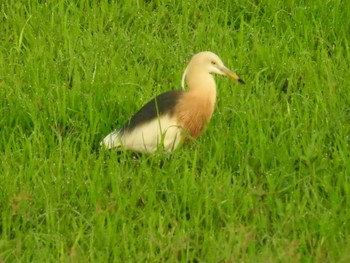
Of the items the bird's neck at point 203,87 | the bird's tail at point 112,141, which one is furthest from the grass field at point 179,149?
the bird's neck at point 203,87

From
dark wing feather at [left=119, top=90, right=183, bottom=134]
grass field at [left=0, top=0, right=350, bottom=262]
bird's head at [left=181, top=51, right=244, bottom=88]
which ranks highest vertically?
bird's head at [left=181, top=51, right=244, bottom=88]

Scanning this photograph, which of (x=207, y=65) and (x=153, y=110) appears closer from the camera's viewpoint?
(x=153, y=110)

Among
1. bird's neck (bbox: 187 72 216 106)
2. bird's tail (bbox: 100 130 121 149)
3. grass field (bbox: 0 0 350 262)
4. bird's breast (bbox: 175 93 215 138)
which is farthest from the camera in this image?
bird's neck (bbox: 187 72 216 106)

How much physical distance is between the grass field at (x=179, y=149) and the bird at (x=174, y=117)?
0.34 feet

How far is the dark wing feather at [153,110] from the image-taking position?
269 inches

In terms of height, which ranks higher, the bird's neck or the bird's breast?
the bird's neck

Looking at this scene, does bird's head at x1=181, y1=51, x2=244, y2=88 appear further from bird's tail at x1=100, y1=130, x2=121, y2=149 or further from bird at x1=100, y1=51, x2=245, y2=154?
bird's tail at x1=100, y1=130, x2=121, y2=149

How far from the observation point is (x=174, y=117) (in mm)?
6891

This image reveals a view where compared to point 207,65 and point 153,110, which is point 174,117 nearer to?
point 153,110

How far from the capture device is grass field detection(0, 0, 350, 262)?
5.82m

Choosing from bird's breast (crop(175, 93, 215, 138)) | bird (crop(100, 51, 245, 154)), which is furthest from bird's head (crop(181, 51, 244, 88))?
bird's breast (crop(175, 93, 215, 138))

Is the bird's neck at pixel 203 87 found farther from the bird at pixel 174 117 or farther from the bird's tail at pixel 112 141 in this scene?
the bird's tail at pixel 112 141

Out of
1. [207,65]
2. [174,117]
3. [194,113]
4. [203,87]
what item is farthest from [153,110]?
[207,65]

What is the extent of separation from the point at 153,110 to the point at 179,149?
274 mm
